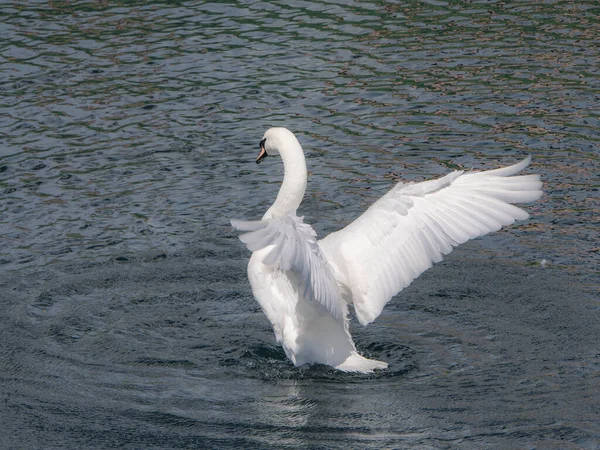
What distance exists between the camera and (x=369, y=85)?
44.5 feet

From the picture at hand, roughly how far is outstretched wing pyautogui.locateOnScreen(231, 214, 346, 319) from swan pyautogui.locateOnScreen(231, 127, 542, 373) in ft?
1.82

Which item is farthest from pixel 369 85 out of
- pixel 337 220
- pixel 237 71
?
pixel 337 220

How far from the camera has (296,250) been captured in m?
6.07

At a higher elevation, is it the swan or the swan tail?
the swan

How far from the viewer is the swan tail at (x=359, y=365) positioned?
24.5 ft

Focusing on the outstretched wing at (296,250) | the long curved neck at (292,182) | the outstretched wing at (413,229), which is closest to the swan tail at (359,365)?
the outstretched wing at (413,229)

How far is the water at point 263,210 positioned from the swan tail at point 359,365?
90 millimetres

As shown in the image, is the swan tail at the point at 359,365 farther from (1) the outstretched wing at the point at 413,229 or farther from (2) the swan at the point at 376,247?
(1) the outstretched wing at the point at 413,229

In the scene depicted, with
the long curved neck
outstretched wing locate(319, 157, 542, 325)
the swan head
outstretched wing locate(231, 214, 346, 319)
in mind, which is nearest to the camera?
outstretched wing locate(231, 214, 346, 319)

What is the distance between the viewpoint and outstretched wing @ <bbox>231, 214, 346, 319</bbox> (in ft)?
18.9

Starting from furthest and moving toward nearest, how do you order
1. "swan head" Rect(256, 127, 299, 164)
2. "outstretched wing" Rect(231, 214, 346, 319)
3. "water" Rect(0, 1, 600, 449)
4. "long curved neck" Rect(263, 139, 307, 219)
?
1. "swan head" Rect(256, 127, 299, 164)
2. "long curved neck" Rect(263, 139, 307, 219)
3. "water" Rect(0, 1, 600, 449)
4. "outstretched wing" Rect(231, 214, 346, 319)

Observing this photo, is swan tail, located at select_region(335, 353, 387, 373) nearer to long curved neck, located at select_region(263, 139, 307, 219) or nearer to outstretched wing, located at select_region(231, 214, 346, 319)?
outstretched wing, located at select_region(231, 214, 346, 319)

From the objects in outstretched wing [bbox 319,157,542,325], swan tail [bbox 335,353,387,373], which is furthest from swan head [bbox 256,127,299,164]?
swan tail [bbox 335,353,387,373]

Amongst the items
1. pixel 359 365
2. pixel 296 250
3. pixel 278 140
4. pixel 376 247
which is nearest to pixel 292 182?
pixel 278 140
